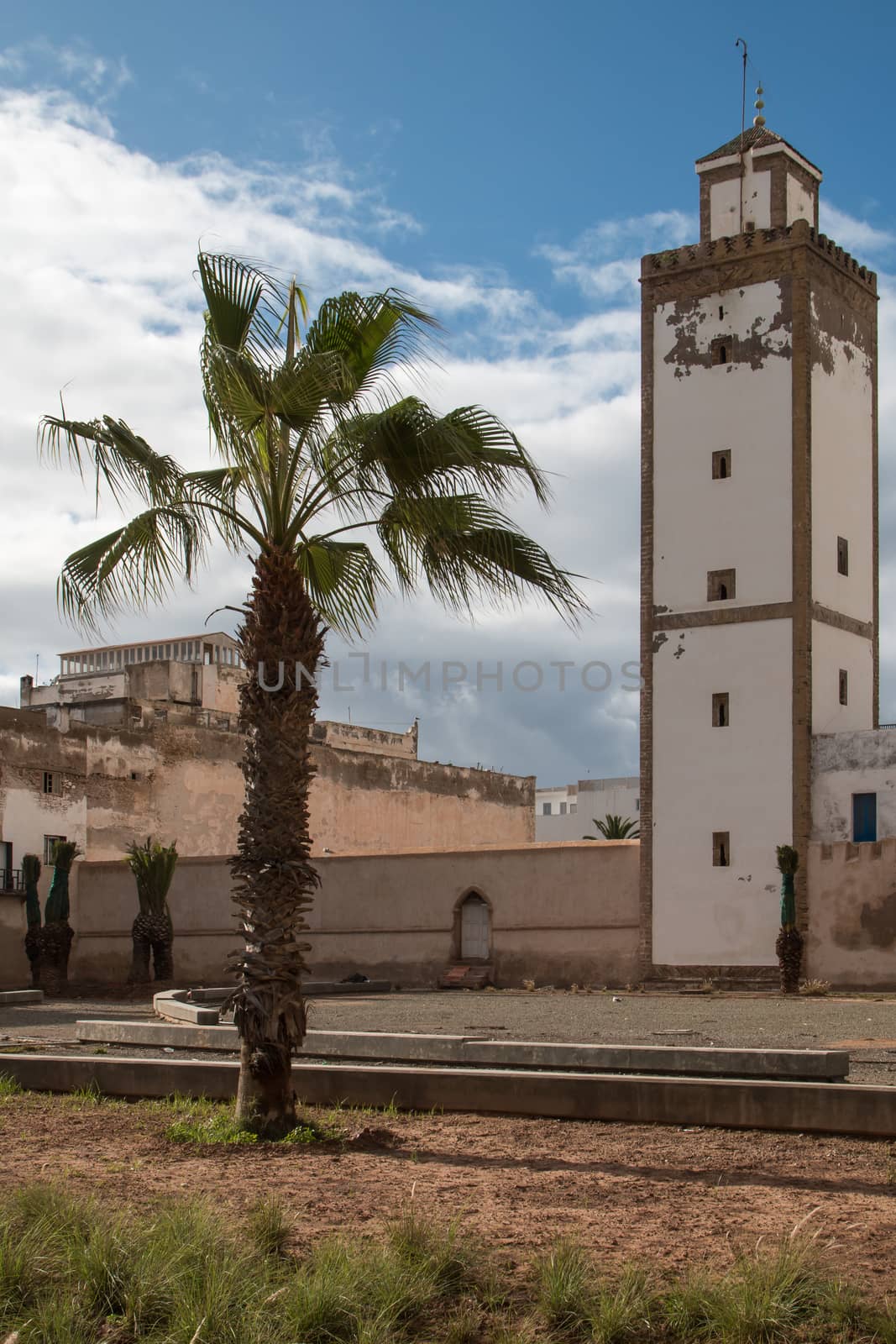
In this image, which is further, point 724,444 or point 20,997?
point 724,444

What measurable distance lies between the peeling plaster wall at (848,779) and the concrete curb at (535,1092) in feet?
70.9

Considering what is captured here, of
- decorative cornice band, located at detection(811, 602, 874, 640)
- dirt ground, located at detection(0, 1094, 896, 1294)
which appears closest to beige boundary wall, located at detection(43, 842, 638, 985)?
decorative cornice band, located at detection(811, 602, 874, 640)

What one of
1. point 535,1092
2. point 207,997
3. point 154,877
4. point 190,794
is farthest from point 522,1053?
point 190,794

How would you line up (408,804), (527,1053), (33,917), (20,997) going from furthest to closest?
(408,804) < (33,917) < (20,997) < (527,1053)

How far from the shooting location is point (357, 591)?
11.8 m

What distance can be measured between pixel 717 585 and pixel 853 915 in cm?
761

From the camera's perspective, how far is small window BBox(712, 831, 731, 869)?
32.8 m

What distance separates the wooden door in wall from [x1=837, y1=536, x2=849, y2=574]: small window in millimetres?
10539

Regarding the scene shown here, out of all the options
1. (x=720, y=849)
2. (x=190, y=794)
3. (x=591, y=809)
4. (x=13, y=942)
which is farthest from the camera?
(x=591, y=809)

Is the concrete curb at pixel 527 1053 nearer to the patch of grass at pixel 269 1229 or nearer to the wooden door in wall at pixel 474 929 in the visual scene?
the patch of grass at pixel 269 1229

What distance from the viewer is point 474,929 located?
34219 mm

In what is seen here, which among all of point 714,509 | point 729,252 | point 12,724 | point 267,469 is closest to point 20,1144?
point 267,469

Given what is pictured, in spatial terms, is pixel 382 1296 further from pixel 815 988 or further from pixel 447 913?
pixel 447 913

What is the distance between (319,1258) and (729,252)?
30.9 metres
